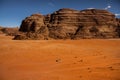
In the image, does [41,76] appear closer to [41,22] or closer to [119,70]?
[119,70]

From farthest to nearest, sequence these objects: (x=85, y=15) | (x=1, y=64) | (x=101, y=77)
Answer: (x=85, y=15), (x=1, y=64), (x=101, y=77)

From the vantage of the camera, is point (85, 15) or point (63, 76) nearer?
point (63, 76)

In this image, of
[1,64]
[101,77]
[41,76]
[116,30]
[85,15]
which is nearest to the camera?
[101,77]

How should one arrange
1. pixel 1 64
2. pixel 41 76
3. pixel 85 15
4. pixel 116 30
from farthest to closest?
pixel 85 15 < pixel 116 30 < pixel 1 64 < pixel 41 76

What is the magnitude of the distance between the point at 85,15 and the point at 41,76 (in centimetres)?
5259

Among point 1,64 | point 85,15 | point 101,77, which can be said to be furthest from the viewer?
point 85,15

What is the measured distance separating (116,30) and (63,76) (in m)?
50.0

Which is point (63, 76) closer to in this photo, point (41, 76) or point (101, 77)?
point (41, 76)

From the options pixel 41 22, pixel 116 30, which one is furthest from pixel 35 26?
pixel 116 30

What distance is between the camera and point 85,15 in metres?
58.8

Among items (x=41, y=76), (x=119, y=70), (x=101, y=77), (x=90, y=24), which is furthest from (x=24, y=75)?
A: (x=90, y=24)

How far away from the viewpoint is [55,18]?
6053 cm

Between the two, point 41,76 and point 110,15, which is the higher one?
point 110,15

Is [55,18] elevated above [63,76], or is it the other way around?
[55,18]
